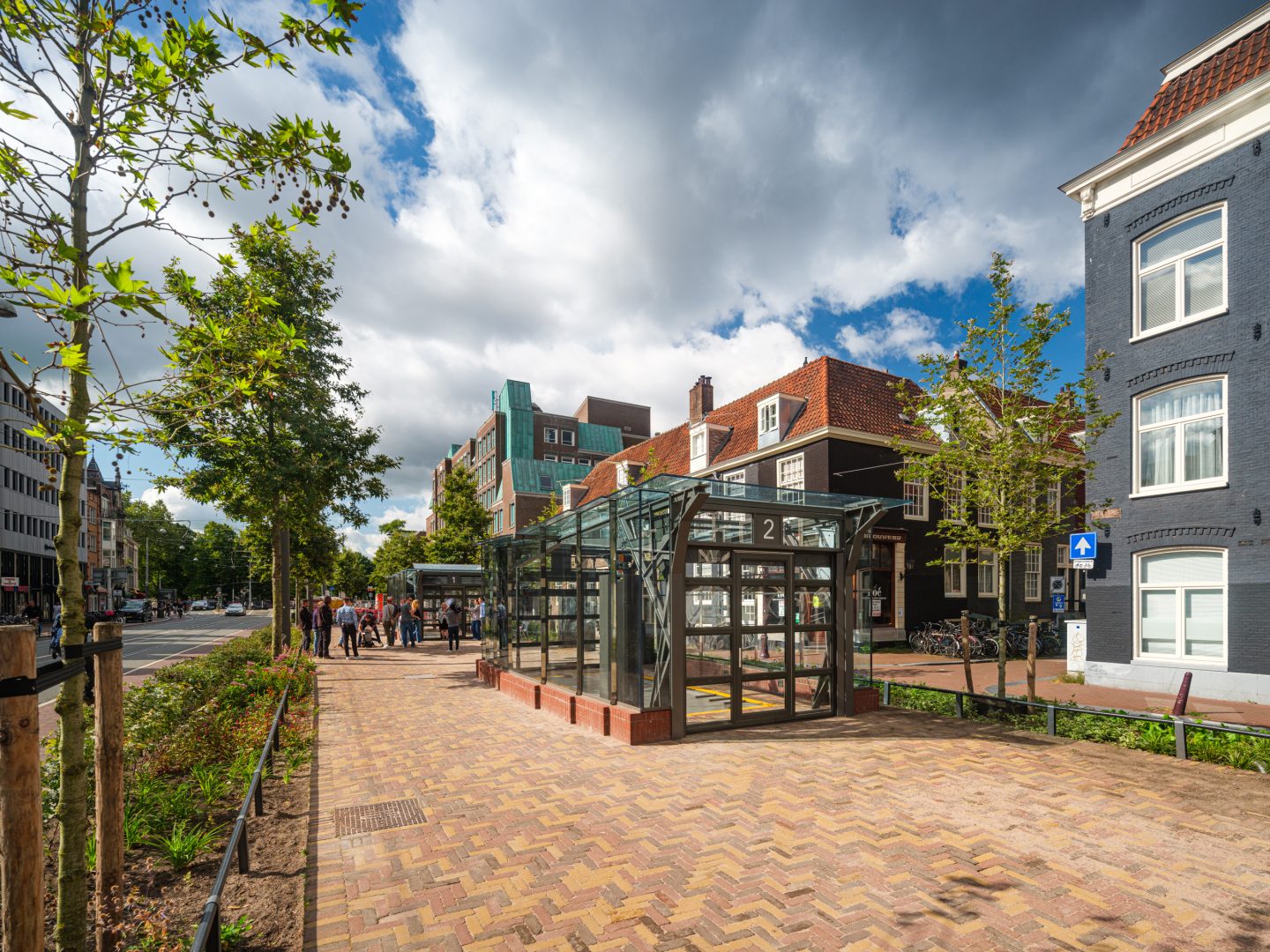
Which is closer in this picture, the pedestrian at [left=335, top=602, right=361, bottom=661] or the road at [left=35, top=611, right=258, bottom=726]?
the road at [left=35, top=611, right=258, bottom=726]

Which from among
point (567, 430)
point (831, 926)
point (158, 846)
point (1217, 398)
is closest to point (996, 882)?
point (831, 926)

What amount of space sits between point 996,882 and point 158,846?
21.9 ft

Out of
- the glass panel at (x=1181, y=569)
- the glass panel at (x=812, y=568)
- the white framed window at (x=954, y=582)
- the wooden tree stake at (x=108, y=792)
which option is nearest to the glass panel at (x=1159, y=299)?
the glass panel at (x=1181, y=569)

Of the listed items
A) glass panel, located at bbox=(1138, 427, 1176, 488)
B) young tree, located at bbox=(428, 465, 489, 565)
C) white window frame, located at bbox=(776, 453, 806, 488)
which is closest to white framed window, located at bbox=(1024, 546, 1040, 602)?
white window frame, located at bbox=(776, 453, 806, 488)

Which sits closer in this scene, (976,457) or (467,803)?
(467,803)

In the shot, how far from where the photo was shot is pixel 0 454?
44906 mm

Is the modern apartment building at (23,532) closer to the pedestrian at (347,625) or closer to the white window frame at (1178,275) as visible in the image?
the pedestrian at (347,625)

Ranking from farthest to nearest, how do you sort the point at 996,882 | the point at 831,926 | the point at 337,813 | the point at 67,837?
the point at 337,813 → the point at 996,882 → the point at 831,926 → the point at 67,837

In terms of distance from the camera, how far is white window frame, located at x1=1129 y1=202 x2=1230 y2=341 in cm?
1352

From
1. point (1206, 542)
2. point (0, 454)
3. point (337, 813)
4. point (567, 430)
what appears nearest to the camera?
point (337, 813)

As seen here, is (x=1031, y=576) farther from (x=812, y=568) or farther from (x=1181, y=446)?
(x=812, y=568)

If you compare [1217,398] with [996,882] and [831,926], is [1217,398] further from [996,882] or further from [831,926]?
[831,926]

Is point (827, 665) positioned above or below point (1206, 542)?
below

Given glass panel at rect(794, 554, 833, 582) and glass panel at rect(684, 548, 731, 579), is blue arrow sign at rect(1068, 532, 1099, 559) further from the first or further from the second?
glass panel at rect(684, 548, 731, 579)
